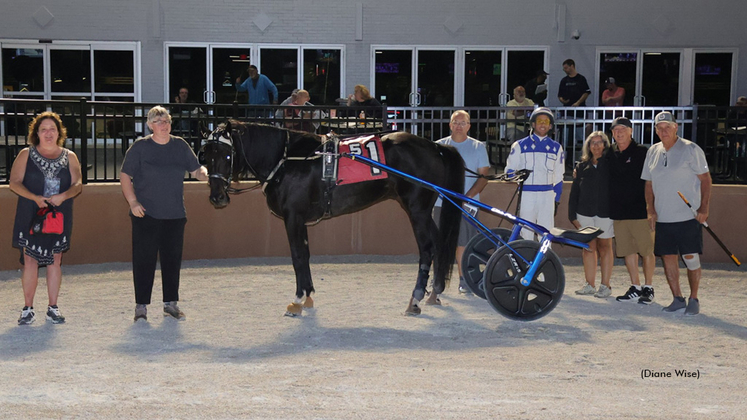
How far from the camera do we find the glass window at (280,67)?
18.7m

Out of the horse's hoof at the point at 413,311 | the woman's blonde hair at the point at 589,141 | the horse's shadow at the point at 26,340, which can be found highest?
the woman's blonde hair at the point at 589,141

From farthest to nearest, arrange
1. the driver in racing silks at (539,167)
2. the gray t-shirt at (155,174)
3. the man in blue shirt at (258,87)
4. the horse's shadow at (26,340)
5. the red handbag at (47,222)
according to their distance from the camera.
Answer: the man in blue shirt at (258,87) → the driver in racing silks at (539,167) → the gray t-shirt at (155,174) → the red handbag at (47,222) → the horse's shadow at (26,340)

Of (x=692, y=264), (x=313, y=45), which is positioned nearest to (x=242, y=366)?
(x=692, y=264)

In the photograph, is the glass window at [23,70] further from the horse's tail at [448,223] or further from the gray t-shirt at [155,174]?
the horse's tail at [448,223]

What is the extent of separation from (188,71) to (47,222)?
11.2 m

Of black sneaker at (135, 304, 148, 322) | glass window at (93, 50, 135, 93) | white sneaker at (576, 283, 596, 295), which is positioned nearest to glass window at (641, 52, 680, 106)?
glass window at (93, 50, 135, 93)

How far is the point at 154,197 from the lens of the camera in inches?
314

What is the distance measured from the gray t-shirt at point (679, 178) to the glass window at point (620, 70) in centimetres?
1122

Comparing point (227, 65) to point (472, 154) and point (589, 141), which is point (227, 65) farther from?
point (589, 141)

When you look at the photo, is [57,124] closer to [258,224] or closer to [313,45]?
[258,224]

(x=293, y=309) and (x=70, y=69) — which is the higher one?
(x=70, y=69)

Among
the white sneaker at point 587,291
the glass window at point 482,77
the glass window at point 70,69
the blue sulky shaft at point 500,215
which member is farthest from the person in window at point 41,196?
the glass window at point 482,77

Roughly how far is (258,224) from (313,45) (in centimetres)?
771

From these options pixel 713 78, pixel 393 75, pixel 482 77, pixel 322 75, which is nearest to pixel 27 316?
pixel 322 75
